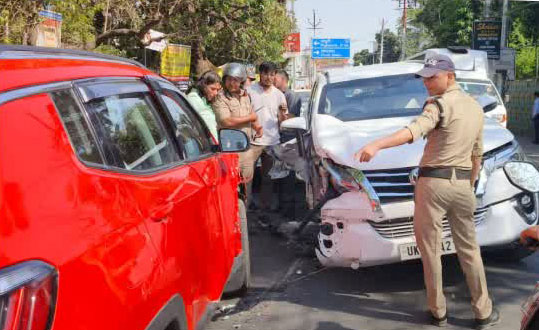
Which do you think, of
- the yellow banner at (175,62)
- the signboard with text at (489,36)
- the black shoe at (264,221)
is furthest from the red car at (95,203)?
the signboard with text at (489,36)

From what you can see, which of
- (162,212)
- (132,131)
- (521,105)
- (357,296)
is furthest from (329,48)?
(162,212)

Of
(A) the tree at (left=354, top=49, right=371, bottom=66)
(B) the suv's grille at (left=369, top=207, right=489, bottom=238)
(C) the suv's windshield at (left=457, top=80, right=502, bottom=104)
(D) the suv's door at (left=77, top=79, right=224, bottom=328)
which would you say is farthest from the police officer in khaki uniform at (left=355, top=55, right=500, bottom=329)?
(A) the tree at (left=354, top=49, right=371, bottom=66)

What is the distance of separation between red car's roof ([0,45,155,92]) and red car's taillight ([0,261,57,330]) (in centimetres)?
55

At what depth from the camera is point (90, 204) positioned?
1968 millimetres

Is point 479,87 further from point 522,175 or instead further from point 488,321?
point 488,321

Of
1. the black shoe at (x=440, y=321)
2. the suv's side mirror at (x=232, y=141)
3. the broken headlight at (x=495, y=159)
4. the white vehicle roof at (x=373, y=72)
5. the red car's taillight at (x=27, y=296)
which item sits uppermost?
the white vehicle roof at (x=373, y=72)

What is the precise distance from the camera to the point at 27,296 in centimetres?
158

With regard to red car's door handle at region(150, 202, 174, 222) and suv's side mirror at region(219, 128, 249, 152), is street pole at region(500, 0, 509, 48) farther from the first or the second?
red car's door handle at region(150, 202, 174, 222)

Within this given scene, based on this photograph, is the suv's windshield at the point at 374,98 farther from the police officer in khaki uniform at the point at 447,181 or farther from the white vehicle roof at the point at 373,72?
the police officer in khaki uniform at the point at 447,181

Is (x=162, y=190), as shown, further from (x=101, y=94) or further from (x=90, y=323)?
(x=90, y=323)

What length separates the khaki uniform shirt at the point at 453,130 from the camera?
401 cm

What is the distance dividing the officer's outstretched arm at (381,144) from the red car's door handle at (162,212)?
133 cm

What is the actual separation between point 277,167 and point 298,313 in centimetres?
324

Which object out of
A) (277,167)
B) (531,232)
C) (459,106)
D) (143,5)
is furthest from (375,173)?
(143,5)
